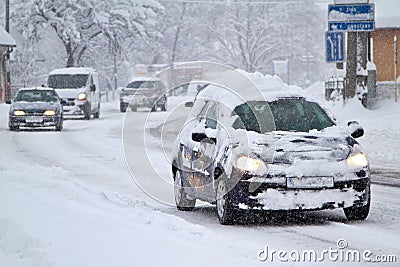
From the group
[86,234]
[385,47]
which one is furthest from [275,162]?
[385,47]

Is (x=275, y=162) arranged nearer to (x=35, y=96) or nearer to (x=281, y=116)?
(x=281, y=116)

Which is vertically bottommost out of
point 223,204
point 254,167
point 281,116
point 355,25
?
point 223,204

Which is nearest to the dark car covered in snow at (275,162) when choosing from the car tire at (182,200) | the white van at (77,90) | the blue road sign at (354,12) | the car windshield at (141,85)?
the car tire at (182,200)

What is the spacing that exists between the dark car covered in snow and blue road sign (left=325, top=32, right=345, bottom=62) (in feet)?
37.9

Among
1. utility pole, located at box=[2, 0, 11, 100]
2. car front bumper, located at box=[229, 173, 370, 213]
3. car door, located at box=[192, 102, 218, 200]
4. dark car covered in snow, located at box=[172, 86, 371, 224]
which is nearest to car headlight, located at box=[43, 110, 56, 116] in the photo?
car door, located at box=[192, 102, 218, 200]

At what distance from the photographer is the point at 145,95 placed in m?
43.6

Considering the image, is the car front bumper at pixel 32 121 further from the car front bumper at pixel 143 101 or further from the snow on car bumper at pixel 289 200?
the snow on car bumper at pixel 289 200

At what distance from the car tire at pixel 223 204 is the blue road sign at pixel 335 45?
1289 cm

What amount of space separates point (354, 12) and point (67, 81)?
2023 cm

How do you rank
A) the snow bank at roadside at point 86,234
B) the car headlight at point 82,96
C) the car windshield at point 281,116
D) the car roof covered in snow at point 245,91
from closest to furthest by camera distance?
the snow bank at roadside at point 86,234, the car windshield at point 281,116, the car roof covered in snow at point 245,91, the car headlight at point 82,96

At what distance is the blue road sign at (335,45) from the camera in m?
22.2

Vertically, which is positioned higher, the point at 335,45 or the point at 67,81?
the point at 335,45

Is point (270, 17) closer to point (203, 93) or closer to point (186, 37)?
point (186, 37)

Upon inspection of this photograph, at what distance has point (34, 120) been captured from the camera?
1158 inches
